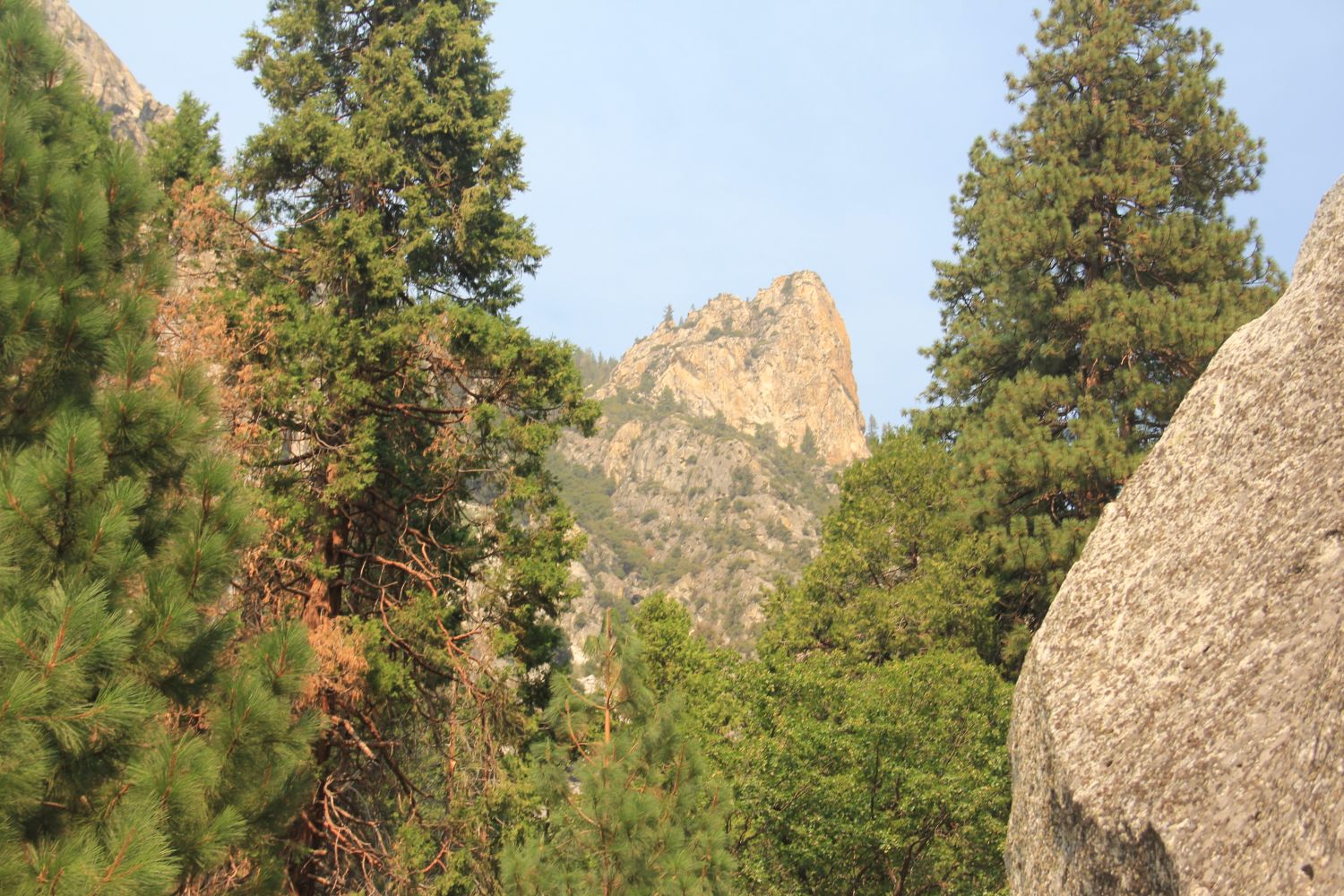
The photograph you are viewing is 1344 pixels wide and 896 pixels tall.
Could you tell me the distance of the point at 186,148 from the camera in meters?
15.3

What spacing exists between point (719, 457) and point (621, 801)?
13713 cm

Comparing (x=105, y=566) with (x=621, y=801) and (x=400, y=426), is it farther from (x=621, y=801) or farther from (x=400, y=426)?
(x=400, y=426)

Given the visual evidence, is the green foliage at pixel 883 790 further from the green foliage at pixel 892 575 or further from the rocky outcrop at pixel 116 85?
the rocky outcrop at pixel 116 85

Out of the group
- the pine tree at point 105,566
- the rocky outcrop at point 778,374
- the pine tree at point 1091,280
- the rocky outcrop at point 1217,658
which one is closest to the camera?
the rocky outcrop at point 1217,658

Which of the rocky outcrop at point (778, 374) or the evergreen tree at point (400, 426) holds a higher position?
the rocky outcrop at point (778, 374)

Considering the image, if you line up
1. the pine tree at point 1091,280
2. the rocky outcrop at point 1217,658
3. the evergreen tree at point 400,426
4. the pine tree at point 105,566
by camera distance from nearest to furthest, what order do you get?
the rocky outcrop at point 1217,658, the pine tree at point 105,566, the evergreen tree at point 400,426, the pine tree at point 1091,280

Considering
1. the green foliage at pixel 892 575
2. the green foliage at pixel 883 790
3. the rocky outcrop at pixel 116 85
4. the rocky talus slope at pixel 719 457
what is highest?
the rocky outcrop at pixel 116 85

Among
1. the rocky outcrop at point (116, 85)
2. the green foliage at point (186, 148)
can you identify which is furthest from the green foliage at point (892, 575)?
the rocky outcrop at point (116, 85)

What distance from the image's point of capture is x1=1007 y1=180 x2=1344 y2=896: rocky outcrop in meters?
3.59

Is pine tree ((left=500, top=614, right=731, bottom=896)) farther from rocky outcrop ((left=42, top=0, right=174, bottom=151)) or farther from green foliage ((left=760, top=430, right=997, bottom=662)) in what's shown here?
rocky outcrop ((left=42, top=0, right=174, bottom=151))

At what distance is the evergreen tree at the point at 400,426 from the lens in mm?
12836

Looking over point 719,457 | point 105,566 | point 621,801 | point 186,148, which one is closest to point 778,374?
point 719,457

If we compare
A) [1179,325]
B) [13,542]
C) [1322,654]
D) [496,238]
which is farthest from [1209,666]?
[1179,325]

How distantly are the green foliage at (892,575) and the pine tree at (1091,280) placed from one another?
663 mm
